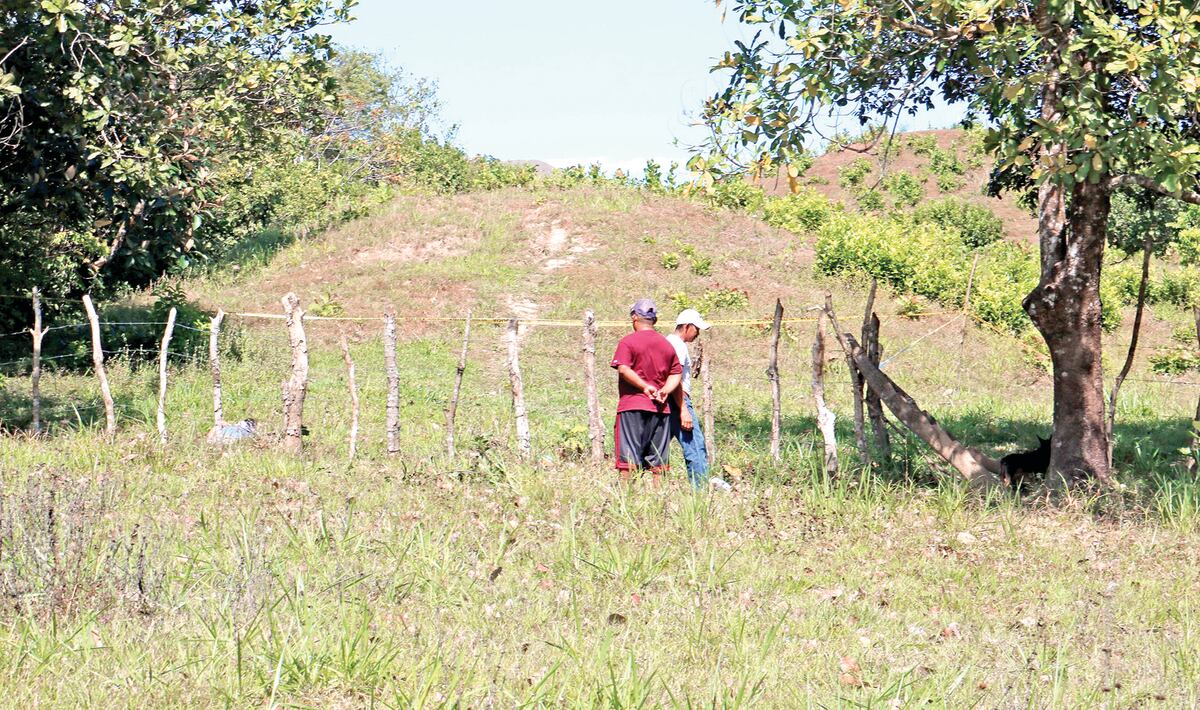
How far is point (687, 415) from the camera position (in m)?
9.05

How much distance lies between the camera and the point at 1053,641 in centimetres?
564

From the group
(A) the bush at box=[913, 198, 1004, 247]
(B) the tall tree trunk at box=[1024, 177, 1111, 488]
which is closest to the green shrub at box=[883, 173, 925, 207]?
(A) the bush at box=[913, 198, 1004, 247]

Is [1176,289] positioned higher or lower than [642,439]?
higher

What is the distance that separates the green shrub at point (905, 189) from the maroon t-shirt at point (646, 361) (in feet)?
114

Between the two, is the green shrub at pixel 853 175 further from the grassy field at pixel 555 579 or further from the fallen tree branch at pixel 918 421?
the fallen tree branch at pixel 918 421

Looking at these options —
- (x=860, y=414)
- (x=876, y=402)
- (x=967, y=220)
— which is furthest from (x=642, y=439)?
(x=967, y=220)

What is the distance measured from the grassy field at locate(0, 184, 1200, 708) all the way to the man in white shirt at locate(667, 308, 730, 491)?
0.42 metres

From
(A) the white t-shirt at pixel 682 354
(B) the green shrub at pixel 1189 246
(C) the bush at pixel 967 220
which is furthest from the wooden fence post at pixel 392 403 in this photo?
(C) the bush at pixel 967 220

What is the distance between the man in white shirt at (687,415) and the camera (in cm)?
902

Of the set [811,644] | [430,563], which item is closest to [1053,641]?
[811,644]

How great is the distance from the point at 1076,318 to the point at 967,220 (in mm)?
28420

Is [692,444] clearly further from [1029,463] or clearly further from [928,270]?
[928,270]

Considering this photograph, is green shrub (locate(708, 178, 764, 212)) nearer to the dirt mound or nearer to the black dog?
the dirt mound

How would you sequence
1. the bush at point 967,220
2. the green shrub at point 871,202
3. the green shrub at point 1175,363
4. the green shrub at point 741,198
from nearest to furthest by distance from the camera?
the green shrub at point 1175,363, the green shrub at point 741,198, the bush at point 967,220, the green shrub at point 871,202
